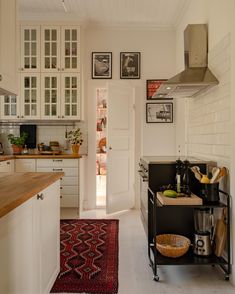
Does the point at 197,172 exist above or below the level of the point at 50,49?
below

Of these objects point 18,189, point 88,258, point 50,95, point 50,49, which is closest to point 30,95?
point 50,95

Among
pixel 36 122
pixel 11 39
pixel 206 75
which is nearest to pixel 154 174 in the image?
pixel 206 75

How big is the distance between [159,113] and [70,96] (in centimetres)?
153

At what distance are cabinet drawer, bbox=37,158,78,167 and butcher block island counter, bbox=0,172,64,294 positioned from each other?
6.96 ft

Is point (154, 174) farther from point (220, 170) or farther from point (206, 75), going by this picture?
point (206, 75)

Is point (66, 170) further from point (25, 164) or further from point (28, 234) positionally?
point (28, 234)

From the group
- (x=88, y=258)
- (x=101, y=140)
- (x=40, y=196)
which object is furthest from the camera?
(x=101, y=140)

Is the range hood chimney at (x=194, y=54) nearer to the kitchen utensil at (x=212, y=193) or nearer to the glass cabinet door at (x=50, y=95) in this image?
the kitchen utensil at (x=212, y=193)

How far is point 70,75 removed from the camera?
470 cm

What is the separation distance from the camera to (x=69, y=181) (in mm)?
4480

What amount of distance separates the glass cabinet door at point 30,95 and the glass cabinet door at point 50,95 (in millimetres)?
93

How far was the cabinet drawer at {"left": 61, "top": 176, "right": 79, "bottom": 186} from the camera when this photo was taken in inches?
176

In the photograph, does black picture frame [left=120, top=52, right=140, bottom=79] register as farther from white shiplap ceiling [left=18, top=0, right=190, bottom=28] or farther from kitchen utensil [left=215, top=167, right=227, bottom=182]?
kitchen utensil [left=215, top=167, right=227, bottom=182]

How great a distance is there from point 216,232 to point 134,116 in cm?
288
